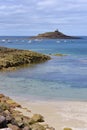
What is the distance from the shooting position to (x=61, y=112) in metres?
22.5

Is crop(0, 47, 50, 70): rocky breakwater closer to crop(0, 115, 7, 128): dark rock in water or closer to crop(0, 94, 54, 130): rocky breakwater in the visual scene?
crop(0, 94, 54, 130): rocky breakwater

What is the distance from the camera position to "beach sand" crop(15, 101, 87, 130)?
1971cm

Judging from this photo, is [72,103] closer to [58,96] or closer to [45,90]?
[58,96]

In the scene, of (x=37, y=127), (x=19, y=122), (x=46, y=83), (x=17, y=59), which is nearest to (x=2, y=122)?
(x=19, y=122)

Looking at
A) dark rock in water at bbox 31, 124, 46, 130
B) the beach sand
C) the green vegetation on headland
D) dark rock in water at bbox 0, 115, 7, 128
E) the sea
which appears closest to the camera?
dark rock in water at bbox 0, 115, 7, 128

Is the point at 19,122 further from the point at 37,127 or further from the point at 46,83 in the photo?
the point at 46,83

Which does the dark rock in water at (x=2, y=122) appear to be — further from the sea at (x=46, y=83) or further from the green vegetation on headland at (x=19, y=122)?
the sea at (x=46, y=83)

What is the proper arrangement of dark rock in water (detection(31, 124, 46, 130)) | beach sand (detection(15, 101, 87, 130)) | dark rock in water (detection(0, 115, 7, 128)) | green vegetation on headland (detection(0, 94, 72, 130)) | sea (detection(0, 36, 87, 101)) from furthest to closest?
sea (detection(0, 36, 87, 101)) < beach sand (detection(15, 101, 87, 130)) < dark rock in water (detection(31, 124, 46, 130)) < green vegetation on headland (detection(0, 94, 72, 130)) < dark rock in water (detection(0, 115, 7, 128))

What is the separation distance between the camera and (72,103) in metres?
25.2

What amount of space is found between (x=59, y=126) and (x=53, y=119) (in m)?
1.51

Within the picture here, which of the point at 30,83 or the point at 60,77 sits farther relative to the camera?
the point at 60,77

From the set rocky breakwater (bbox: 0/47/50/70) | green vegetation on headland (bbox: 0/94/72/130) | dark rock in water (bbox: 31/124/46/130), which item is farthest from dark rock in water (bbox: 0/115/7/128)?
rocky breakwater (bbox: 0/47/50/70)

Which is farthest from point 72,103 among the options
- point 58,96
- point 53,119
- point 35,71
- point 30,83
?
point 35,71

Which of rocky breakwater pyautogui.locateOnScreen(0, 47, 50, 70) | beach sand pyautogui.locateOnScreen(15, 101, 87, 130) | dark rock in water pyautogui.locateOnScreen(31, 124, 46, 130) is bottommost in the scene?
beach sand pyautogui.locateOnScreen(15, 101, 87, 130)
